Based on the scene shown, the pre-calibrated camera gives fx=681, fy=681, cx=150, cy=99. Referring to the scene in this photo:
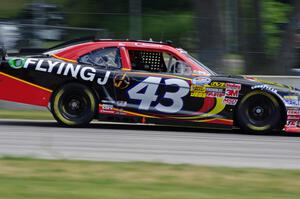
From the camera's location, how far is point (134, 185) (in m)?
6.73

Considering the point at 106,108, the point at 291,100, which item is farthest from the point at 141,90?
the point at 291,100

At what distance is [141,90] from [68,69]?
1320 millimetres

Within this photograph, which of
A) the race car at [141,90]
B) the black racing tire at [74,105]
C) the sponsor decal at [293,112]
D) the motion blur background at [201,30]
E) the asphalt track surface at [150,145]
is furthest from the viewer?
the motion blur background at [201,30]

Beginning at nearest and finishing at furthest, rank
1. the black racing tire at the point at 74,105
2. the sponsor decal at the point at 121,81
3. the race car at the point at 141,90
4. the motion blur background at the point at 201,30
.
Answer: the race car at the point at 141,90
the sponsor decal at the point at 121,81
the black racing tire at the point at 74,105
the motion blur background at the point at 201,30

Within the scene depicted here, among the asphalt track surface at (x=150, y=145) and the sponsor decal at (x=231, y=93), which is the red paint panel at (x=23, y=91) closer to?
the asphalt track surface at (x=150, y=145)

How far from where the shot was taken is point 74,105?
11.9 metres

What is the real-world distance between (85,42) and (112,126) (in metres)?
1.62

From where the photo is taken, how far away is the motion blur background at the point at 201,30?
16.3m

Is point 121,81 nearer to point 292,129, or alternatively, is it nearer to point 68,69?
point 68,69

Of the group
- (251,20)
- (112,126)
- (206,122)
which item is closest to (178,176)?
(206,122)

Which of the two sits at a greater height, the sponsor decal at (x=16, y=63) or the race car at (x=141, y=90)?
the sponsor decal at (x=16, y=63)

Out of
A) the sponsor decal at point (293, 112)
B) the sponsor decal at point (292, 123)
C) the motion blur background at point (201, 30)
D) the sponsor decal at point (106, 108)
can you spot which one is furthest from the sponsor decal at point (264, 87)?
the motion blur background at point (201, 30)

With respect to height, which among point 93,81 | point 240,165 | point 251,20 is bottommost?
point 240,165

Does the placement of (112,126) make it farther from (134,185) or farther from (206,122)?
(134,185)
